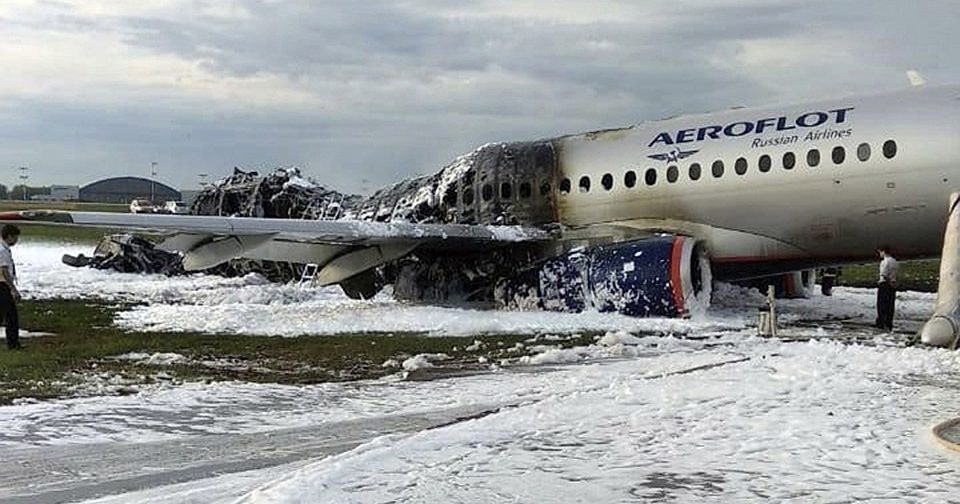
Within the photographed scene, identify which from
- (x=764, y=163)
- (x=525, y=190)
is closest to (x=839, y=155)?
(x=764, y=163)

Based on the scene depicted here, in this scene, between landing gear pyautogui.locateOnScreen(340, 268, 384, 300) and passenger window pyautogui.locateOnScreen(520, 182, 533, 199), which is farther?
landing gear pyautogui.locateOnScreen(340, 268, 384, 300)

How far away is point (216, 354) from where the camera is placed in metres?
12.9

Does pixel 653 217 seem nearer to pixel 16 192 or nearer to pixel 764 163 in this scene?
pixel 764 163

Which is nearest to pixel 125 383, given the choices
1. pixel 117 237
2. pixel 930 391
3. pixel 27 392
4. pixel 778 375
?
pixel 27 392

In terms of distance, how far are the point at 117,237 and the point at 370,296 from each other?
14610 millimetres

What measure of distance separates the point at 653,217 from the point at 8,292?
33.2 ft

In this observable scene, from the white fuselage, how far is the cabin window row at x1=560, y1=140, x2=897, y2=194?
0.03 meters

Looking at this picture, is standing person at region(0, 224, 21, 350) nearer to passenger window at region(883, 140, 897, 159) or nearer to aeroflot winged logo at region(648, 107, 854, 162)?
aeroflot winged logo at region(648, 107, 854, 162)

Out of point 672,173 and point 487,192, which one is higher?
point 672,173

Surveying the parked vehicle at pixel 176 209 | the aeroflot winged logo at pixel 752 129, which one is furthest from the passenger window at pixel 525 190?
the parked vehicle at pixel 176 209

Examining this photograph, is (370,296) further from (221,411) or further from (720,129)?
(221,411)

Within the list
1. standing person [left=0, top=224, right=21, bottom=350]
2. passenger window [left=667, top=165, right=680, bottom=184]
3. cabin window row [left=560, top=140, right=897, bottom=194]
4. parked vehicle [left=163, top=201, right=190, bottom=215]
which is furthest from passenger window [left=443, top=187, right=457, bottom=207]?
parked vehicle [left=163, top=201, right=190, bottom=215]

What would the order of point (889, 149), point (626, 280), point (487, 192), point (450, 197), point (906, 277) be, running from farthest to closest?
point (906, 277) < point (450, 197) < point (487, 192) < point (626, 280) < point (889, 149)

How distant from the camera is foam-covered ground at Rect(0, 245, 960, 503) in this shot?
5.82 meters
